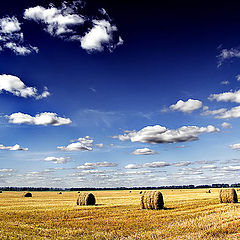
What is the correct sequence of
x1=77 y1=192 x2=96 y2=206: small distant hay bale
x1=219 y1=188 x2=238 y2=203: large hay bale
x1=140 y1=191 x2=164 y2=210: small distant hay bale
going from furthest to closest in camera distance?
x1=77 y1=192 x2=96 y2=206: small distant hay bale, x1=219 y1=188 x2=238 y2=203: large hay bale, x1=140 y1=191 x2=164 y2=210: small distant hay bale

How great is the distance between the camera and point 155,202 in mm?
21875

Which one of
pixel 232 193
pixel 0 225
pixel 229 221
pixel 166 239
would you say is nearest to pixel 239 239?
pixel 166 239

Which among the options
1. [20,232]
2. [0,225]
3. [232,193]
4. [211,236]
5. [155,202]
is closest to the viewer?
[211,236]

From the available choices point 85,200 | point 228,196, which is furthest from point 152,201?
point 228,196

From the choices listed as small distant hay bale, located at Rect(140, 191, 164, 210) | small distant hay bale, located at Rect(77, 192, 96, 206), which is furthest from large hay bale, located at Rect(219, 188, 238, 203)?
small distant hay bale, located at Rect(77, 192, 96, 206)

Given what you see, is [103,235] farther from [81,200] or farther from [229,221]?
[81,200]

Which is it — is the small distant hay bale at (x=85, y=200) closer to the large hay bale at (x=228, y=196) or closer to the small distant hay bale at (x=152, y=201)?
the small distant hay bale at (x=152, y=201)

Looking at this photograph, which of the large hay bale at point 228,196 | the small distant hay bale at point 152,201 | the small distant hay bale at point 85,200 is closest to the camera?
the small distant hay bale at point 152,201

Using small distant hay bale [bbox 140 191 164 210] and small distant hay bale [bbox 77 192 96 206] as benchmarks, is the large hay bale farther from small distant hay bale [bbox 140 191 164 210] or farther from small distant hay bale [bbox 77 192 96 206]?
small distant hay bale [bbox 77 192 96 206]

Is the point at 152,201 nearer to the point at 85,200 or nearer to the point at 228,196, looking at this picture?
the point at 85,200

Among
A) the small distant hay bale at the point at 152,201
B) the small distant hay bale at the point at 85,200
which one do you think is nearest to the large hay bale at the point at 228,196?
the small distant hay bale at the point at 152,201

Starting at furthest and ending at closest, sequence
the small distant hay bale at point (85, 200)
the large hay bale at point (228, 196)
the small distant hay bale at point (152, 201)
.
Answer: the small distant hay bale at point (85, 200)
the large hay bale at point (228, 196)
the small distant hay bale at point (152, 201)

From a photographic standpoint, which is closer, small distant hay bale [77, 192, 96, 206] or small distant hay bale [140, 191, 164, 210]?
small distant hay bale [140, 191, 164, 210]

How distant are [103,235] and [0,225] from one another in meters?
6.36
